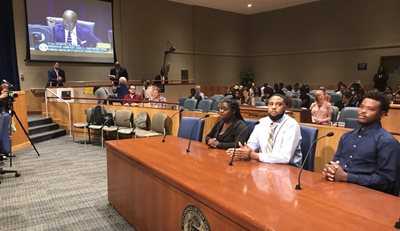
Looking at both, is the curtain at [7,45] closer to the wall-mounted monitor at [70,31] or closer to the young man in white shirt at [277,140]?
the wall-mounted monitor at [70,31]

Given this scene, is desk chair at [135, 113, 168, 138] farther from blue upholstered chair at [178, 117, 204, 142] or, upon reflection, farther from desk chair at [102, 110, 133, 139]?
blue upholstered chair at [178, 117, 204, 142]

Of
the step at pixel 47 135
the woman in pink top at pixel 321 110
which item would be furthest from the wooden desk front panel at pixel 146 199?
the step at pixel 47 135

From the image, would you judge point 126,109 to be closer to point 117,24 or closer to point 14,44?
point 14,44

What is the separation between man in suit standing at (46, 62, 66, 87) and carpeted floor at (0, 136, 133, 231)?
3254 millimetres

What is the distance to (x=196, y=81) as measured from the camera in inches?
A: 559

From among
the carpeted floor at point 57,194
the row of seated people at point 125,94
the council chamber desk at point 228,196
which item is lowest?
the carpeted floor at point 57,194

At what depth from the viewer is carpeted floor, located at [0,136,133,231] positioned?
9.85 ft

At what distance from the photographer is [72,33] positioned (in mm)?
A: 9984

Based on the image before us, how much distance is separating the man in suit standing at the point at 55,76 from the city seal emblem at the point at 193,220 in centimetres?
784

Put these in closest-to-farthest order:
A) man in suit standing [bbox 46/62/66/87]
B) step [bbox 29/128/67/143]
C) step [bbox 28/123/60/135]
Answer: step [bbox 29/128/67/143], step [bbox 28/123/60/135], man in suit standing [bbox 46/62/66/87]

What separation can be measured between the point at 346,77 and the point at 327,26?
228 centimetres

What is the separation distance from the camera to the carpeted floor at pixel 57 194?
3.00 m

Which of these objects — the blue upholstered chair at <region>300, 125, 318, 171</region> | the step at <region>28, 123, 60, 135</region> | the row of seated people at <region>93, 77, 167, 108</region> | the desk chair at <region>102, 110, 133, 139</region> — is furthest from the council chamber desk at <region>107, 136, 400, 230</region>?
the step at <region>28, 123, 60, 135</region>

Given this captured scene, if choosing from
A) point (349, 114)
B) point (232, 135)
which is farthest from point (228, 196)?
point (349, 114)
